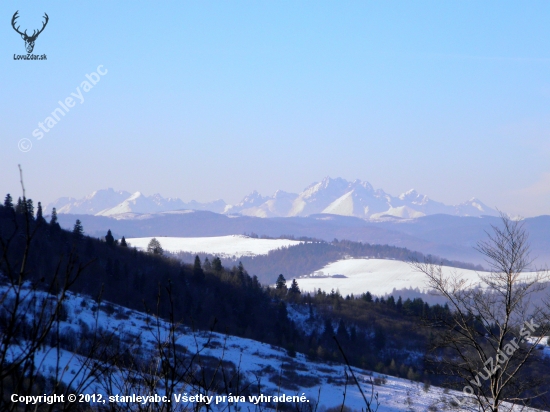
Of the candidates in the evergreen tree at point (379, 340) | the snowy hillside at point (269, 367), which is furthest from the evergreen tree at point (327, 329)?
the snowy hillside at point (269, 367)

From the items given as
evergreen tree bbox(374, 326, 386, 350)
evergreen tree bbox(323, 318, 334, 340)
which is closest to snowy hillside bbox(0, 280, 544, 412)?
evergreen tree bbox(323, 318, 334, 340)

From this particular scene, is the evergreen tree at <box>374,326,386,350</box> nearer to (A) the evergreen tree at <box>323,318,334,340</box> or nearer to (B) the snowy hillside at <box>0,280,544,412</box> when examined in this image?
(A) the evergreen tree at <box>323,318,334,340</box>

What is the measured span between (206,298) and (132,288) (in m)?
11.0

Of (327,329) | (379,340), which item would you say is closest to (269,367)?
(327,329)

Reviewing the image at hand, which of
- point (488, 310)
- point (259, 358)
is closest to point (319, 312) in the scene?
point (259, 358)

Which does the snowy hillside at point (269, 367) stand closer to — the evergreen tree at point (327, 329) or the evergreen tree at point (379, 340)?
the evergreen tree at point (327, 329)

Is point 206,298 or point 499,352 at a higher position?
point 499,352

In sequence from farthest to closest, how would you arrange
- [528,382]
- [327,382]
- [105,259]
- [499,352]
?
[105,259] < [327,382] < [528,382] < [499,352]

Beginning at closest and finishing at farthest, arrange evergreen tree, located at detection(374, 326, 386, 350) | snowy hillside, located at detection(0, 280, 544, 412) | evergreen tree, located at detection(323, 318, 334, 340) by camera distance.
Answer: snowy hillside, located at detection(0, 280, 544, 412), evergreen tree, located at detection(323, 318, 334, 340), evergreen tree, located at detection(374, 326, 386, 350)

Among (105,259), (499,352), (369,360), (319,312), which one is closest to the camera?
(499,352)

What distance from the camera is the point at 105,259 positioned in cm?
6506

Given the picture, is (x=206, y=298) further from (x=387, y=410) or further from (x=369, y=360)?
(x=387, y=410)

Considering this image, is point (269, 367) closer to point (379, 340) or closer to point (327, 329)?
point (327, 329)

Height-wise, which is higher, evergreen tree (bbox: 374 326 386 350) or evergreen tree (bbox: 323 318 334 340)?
evergreen tree (bbox: 323 318 334 340)
